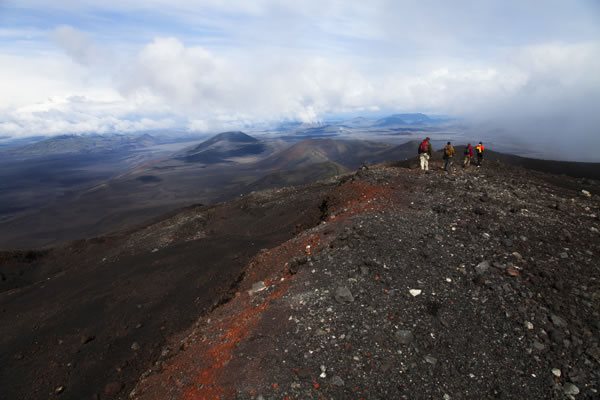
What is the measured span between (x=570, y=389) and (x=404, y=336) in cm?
321

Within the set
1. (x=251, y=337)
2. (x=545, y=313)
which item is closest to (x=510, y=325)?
(x=545, y=313)

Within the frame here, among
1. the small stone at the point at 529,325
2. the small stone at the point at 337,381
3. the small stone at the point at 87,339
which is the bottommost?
the small stone at the point at 87,339

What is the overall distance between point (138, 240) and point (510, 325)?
81.9ft

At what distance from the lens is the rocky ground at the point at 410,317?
704 centimetres

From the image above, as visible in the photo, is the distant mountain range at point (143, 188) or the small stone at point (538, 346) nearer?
the small stone at point (538, 346)

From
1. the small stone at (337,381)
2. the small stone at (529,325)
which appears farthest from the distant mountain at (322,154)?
the small stone at (337,381)

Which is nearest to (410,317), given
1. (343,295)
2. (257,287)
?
(343,295)

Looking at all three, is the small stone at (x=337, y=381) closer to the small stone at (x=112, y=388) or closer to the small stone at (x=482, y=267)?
the small stone at (x=482, y=267)

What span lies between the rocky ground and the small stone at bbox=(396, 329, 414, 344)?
0.03 meters

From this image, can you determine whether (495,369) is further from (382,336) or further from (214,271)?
(214,271)

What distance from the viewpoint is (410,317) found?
8344 millimetres

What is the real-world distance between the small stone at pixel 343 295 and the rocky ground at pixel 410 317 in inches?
1.4

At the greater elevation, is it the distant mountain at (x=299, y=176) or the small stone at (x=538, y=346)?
the small stone at (x=538, y=346)

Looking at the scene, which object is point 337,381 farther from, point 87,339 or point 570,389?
point 87,339
